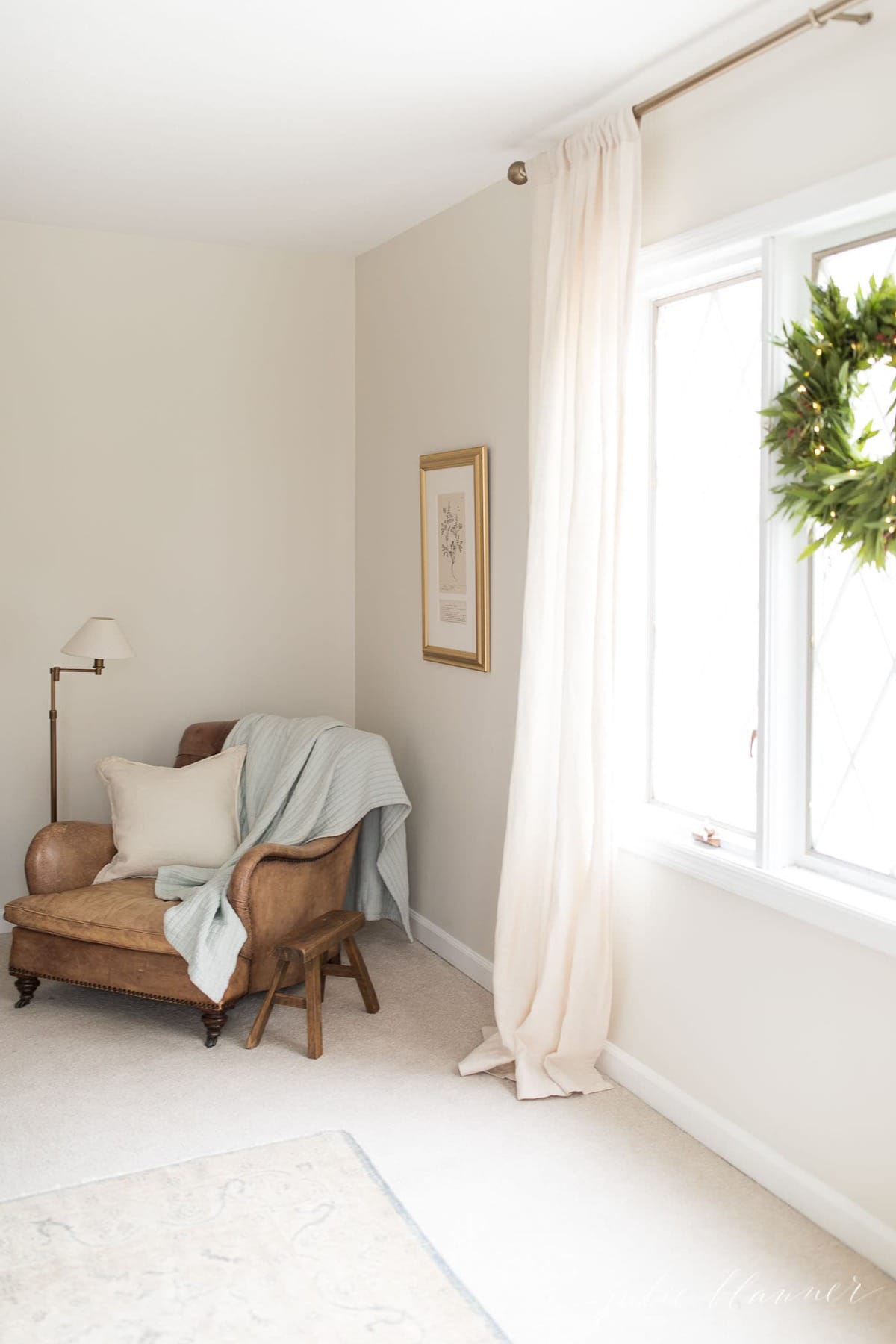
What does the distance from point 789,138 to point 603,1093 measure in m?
2.42

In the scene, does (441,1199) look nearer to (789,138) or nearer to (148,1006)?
(148,1006)

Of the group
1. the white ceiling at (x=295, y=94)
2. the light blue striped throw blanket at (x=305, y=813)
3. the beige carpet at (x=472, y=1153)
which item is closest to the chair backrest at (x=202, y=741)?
the light blue striped throw blanket at (x=305, y=813)

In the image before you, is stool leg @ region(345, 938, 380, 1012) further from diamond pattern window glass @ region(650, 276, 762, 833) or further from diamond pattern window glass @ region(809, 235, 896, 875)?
diamond pattern window glass @ region(809, 235, 896, 875)

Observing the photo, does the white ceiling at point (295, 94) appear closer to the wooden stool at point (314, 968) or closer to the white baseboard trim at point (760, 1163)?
the wooden stool at point (314, 968)

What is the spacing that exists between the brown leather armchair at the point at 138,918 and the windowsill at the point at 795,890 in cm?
116

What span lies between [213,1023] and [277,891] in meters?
0.42

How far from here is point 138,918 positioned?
3531 mm

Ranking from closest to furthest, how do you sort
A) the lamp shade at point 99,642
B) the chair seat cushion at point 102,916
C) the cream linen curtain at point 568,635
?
the cream linen curtain at point 568,635 < the chair seat cushion at point 102,916 < the lamp shade at point 99,642

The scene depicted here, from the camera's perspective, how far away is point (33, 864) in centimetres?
381

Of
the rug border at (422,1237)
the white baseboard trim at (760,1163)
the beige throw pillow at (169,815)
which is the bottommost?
the rug border at (422,1237)

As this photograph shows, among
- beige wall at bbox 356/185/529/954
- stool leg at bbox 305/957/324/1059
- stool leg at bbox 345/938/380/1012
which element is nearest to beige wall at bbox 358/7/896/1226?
beige wall at bbox 356/185/529/954

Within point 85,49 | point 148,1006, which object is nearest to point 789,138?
point 85,49

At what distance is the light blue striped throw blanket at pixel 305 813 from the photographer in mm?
3455

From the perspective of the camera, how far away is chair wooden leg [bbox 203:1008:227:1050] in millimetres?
3459
